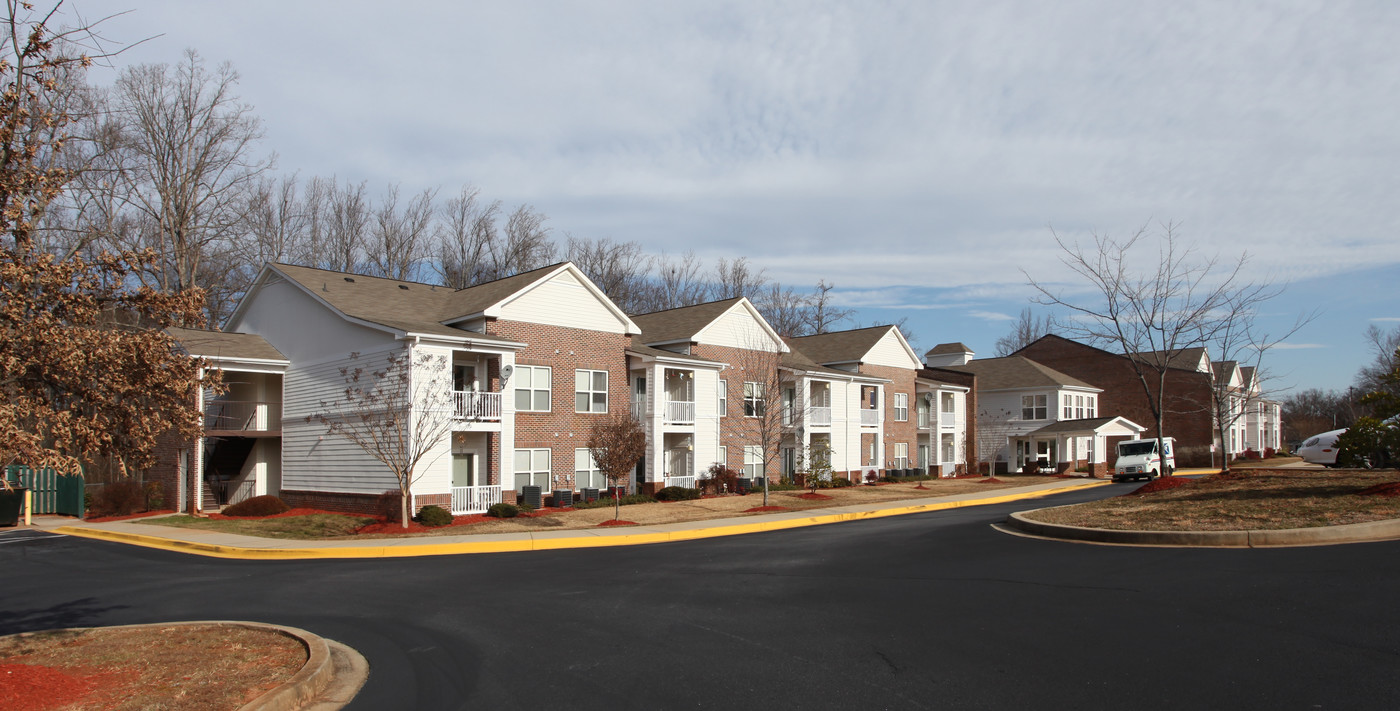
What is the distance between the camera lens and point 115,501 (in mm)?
28250

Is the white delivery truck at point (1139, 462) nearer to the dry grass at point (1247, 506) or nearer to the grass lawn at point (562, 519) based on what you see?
the grass lawn at point (562, 519)

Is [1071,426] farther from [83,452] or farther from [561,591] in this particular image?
[83,452]

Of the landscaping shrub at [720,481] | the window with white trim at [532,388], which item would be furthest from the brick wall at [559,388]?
the landscaping shrub at [720,481]

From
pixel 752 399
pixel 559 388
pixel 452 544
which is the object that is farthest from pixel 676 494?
pixel 452 544

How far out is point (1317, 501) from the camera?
1630cm

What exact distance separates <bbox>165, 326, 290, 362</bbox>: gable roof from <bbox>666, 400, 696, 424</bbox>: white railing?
540 inches

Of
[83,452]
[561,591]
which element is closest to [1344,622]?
[561,591]

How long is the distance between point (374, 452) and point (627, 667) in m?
19.7

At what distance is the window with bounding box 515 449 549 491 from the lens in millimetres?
29219

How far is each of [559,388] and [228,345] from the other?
11280 millimetres

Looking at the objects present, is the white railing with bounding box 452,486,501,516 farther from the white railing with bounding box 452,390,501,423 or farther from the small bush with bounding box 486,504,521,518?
the white railing with bounding box 452,390,501,423

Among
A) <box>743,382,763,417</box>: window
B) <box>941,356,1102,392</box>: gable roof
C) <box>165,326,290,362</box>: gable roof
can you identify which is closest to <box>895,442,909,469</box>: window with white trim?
<box>941,356,1102,392</box>: gable roof

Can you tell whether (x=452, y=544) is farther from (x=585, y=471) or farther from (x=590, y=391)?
(x=590, y=391)

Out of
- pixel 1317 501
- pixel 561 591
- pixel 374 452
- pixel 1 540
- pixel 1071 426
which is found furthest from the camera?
pixel 1071 426
